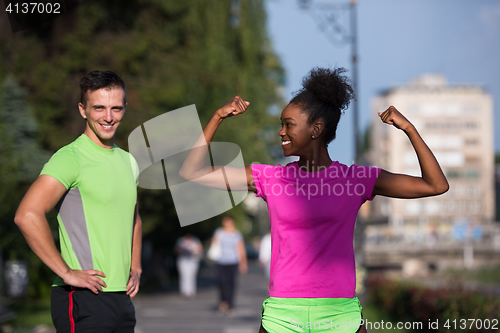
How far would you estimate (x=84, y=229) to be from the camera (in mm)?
2957

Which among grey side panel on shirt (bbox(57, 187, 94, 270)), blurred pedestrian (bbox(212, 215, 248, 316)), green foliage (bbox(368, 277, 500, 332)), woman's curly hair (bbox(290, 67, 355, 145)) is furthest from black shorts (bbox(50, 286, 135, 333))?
blurred pedestrian (bbox(212, 215, 248, 316))

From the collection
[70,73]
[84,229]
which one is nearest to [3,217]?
[70,73]

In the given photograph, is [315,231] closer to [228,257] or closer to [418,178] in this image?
[418,178]

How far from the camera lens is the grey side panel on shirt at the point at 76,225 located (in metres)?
2.95

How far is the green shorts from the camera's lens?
275 centimetres

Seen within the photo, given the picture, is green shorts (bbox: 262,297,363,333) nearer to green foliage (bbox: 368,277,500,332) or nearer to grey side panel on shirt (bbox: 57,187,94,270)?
grey side panel on shirt (bbox: 57,187,94,270)

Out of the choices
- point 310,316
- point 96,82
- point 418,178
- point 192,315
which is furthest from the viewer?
point 192,315

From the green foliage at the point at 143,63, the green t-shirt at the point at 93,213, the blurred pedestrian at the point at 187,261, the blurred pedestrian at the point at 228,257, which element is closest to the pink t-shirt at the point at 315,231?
the green t-shirt at the point at 93,213

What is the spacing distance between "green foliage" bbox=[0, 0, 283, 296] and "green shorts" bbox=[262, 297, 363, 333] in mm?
9282

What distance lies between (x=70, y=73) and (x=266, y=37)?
7.22 metres

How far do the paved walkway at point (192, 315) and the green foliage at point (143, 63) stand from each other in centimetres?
196

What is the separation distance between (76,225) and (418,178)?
164 cm

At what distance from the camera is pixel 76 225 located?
9.68ft

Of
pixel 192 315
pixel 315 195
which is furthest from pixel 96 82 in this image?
pixel 192 315
